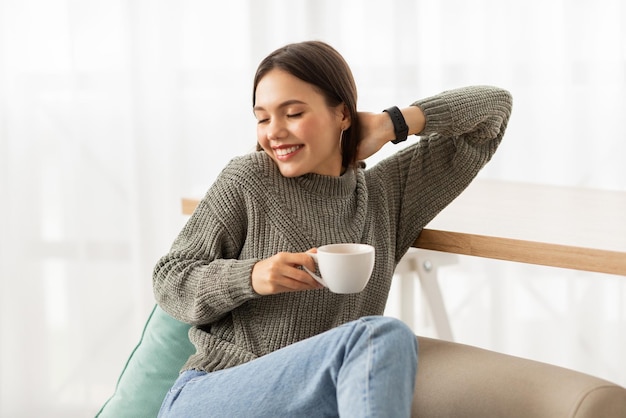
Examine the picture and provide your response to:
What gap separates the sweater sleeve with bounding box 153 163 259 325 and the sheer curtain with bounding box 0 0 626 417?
3.84 feet

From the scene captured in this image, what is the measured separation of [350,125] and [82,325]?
4.62 feet

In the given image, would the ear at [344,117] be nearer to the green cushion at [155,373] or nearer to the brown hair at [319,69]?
the brown hair at [319,69]

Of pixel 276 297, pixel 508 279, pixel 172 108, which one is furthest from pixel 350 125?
pixel 508 279

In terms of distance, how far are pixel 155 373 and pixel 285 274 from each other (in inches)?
22.1

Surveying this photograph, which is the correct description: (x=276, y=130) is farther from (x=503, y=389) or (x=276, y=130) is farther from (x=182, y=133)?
(x=182, y=133)

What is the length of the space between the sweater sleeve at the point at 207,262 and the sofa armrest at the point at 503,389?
0.32 m

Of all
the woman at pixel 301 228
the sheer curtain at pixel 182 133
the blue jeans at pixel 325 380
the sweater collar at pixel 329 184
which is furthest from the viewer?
the sheer curtain at pixel 182 133

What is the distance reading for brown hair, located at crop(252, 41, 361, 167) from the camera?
151 centimetres

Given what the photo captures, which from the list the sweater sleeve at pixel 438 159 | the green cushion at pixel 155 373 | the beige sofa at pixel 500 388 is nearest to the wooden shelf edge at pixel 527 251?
the sweater sleeve at pixel 438 159

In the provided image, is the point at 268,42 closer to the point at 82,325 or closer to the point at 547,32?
the point at 547,32

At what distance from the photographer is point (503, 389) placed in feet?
4.36

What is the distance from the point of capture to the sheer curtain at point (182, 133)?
101 inches

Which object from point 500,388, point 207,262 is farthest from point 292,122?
point 500,388

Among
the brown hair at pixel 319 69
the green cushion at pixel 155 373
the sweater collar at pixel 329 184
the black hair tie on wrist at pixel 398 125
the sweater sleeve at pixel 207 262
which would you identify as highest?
the brown hair at pixel 319 69
